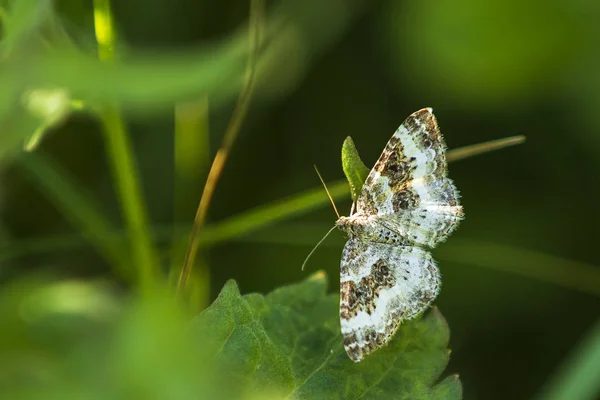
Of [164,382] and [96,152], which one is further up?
[96,152]

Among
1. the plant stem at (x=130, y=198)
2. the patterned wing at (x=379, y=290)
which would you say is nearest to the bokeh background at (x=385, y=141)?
the plant stem at (x=130, y=198)

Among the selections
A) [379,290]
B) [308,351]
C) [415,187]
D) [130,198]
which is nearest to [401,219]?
[415,187]

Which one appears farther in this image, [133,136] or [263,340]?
[133,136]

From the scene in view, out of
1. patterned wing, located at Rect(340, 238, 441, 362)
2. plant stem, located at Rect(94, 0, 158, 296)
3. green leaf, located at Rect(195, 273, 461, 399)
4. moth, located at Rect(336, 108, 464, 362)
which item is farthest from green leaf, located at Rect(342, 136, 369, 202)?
plant stem, located at Rect(94, 0, 158, 296)

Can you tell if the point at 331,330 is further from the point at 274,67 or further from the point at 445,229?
the point at 274,67

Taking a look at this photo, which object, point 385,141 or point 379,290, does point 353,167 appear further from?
point 385,141

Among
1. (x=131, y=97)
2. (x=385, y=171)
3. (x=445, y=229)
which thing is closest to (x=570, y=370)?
(x=445, y=229)

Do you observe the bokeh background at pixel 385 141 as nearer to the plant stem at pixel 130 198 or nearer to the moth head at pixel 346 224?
the plant stem at pixel 130 198
